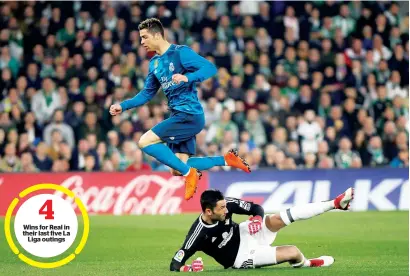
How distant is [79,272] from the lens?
10656mm

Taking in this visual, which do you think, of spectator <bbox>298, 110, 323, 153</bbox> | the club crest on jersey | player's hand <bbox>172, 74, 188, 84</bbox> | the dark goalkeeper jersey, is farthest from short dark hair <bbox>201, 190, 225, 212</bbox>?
Answer: spectator <bbox>298, 110, 323, 153</bbox>

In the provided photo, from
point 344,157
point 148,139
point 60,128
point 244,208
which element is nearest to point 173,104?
point 148,139

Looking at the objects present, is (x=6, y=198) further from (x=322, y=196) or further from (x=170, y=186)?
(x=322, y=196)

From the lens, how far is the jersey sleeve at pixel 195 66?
11.0 meters

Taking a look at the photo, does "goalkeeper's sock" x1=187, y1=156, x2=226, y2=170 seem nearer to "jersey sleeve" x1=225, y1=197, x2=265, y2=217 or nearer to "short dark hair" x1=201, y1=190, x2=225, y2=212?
"jersey sleeve" x1=225, y1=197, x2=265, y2=217

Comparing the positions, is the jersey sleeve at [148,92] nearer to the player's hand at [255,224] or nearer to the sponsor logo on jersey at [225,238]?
the sponsor logo on jersey at [225,238]

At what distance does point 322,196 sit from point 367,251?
19.7 feet

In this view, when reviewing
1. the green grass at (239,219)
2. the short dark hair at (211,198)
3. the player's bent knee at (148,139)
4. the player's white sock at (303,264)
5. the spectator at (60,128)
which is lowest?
the green grass at (239,219)

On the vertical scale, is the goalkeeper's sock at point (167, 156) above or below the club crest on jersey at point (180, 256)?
above

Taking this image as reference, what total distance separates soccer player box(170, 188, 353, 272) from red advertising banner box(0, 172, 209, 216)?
7.64 meters

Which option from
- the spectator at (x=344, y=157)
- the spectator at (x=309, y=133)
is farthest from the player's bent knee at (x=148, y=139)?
the spectator at (x=344, y=157)

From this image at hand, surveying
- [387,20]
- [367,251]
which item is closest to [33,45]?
[387,20]

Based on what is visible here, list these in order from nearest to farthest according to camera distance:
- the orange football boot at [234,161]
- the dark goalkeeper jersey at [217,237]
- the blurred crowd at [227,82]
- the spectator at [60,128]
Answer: the dark goalkeeper jersey at [217,237] < the orange football boot at [234,161] < the spectator at [60,128] < the blurred crowd at [227,82]

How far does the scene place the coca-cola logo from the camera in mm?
18156
